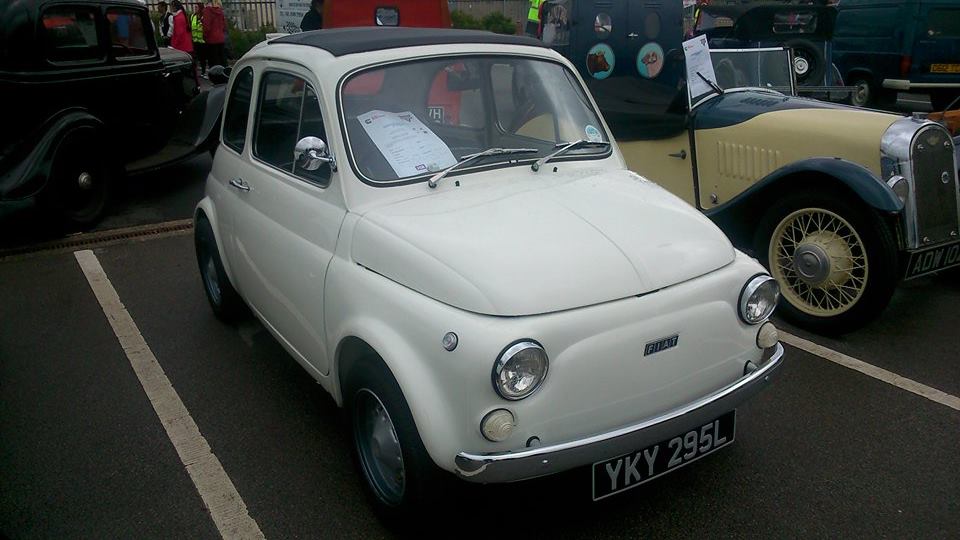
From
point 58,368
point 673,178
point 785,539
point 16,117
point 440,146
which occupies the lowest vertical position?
point 785,539

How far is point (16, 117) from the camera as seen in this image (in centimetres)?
636

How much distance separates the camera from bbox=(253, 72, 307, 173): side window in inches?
140

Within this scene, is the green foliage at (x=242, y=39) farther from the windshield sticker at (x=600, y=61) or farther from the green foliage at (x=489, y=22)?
the windshield sticker at (x=600, y=61)

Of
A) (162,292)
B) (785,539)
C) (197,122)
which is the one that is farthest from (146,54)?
(785,539)

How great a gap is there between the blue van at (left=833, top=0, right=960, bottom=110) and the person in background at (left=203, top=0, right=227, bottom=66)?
446 inches

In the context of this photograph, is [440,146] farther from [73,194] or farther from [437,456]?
[73,194]

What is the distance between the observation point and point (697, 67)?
17.7 feet

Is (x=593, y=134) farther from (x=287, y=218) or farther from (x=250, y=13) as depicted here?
Result: (x=250, y=13)

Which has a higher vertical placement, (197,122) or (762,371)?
(197,122)

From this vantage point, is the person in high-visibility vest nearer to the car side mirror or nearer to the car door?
the car door

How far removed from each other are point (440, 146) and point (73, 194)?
15.9 feet

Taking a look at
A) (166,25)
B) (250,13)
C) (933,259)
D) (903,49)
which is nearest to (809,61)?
(903,49)

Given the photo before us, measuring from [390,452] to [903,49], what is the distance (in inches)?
444

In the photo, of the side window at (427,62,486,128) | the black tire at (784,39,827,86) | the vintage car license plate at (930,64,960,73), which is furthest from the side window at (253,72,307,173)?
the vintage car license plate at (930,64,960,73)
